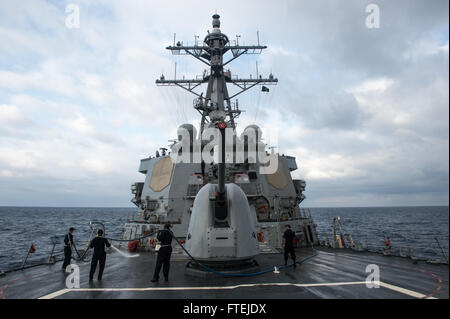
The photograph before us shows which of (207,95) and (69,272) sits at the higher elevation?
(207,95)

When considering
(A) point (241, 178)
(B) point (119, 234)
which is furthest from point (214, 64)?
(B) point (119, 234)

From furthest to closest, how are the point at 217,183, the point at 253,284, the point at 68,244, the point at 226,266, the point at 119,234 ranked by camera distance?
the point at 119,234 < the point at 217,183 < the point at 68,244 < the point at 226,266 < the point at 253,284

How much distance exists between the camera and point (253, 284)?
486cm

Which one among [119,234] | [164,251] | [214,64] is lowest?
[119,234]

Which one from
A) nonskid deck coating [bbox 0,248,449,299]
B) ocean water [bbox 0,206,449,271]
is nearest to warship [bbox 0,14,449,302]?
nonskid deck coating [bbox 0,248,449,299]

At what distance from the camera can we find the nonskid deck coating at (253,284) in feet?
14.1

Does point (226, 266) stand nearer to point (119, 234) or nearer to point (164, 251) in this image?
point (164, 251)

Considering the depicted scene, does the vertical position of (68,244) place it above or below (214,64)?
below

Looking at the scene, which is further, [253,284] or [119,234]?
[119,234]
